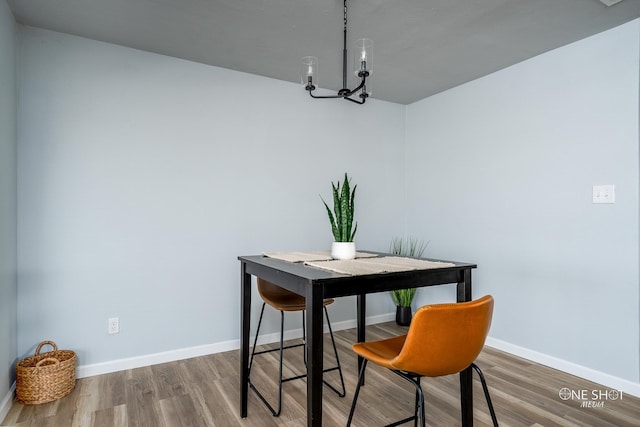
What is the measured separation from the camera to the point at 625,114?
2.38m

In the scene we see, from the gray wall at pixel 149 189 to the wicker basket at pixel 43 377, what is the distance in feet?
0.57

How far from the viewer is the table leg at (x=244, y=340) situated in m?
2.03

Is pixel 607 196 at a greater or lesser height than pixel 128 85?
lesser

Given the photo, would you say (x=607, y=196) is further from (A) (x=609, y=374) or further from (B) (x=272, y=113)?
(B) (x=272, y=113)

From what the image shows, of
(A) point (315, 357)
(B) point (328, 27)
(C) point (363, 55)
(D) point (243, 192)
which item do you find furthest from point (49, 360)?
(B) point (328, 27)

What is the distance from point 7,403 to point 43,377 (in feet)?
0.65

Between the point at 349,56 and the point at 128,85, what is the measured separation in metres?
1.63

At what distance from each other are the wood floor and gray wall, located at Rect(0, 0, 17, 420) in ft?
1.11

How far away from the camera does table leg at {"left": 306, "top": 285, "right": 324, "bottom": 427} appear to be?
1382 millimetres

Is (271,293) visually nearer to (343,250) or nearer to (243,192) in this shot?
(343,250)

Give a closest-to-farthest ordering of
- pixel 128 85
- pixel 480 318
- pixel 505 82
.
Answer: pixel 480 318, pixel 128 85, pixel 505 82

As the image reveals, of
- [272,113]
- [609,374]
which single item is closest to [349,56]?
[272,113]

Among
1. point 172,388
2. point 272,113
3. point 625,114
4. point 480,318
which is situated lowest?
point 172,388

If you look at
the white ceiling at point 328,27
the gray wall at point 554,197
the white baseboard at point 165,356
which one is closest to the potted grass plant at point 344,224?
the white ceiling at point 328,27
